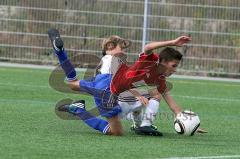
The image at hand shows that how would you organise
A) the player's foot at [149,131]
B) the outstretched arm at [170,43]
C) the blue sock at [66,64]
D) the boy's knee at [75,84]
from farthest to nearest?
the boy's knee at [75,84], the blue sock at [66,64], the player's foot at [149,131], the outstretched arm at [170,43]

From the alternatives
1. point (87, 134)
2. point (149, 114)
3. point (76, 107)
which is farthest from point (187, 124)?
point (76, 107)

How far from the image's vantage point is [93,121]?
852 cm

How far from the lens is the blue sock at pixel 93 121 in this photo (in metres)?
8.44

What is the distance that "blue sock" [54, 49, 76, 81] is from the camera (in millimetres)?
8672

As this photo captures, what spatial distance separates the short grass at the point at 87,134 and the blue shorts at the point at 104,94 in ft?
0.90

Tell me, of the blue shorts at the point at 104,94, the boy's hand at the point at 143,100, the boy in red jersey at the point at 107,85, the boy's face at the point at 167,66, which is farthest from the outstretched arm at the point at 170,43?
the blue shorts at the point at 104,94

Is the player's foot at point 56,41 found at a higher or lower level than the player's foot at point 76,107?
higher

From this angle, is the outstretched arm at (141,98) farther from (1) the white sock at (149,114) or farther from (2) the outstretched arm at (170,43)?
(2) the outstretched arm at (170,43)

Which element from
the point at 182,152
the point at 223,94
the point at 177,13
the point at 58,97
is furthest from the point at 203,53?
the point at 182,152

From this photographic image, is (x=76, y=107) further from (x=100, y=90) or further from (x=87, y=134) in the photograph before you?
(x=87, y=134)

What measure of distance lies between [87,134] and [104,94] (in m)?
0.66

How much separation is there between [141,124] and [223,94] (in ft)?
20.0

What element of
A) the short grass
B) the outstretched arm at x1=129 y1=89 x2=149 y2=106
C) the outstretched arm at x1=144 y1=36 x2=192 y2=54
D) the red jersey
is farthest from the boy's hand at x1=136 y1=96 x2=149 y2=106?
the outstretched arm at x1=144 y1=36 x2=192 y2=54

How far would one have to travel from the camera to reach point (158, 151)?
23.0 feet
